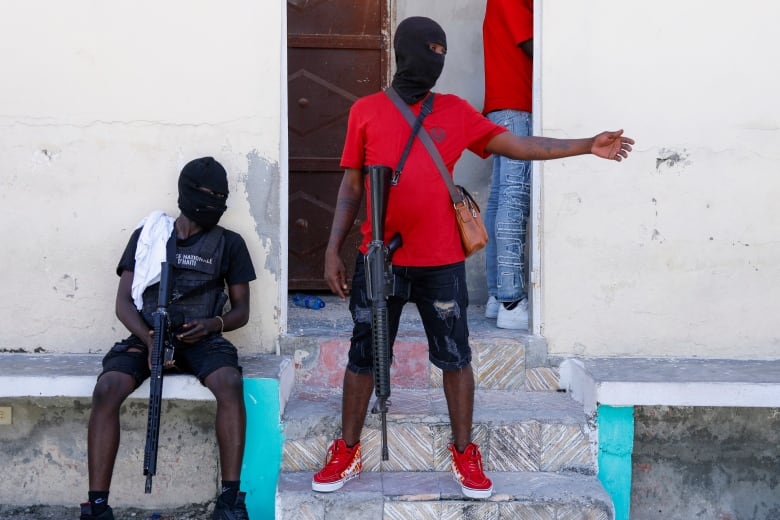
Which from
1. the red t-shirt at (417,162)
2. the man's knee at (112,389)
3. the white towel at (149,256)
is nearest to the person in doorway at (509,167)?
the red t-shirt at (417,162)

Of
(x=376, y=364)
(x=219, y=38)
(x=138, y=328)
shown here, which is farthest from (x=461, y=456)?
(x=219, y=38)

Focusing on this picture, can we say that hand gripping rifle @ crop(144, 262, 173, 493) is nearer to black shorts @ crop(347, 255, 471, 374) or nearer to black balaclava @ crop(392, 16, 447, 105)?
black shorts @ crop(347, 255, 471, 374)

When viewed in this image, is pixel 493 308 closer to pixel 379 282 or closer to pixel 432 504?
pixel 432 504

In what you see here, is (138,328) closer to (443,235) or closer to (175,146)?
(175,146)

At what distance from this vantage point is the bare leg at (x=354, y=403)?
374 centimetres

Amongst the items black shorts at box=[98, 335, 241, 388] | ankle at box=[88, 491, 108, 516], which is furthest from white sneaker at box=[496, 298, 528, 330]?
ankle at box=[88, 491, 108, 516]

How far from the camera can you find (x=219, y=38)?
4.37 m

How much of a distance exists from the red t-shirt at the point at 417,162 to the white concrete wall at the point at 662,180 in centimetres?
104

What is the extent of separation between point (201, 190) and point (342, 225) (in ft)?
2.65

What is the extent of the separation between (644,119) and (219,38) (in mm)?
2141

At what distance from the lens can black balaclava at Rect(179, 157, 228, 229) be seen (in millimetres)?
4047

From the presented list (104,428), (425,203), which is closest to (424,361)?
(425,203)

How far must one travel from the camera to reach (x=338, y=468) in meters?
3.78

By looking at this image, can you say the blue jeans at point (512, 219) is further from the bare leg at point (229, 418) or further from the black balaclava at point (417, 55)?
the bare leg at point (229, 418)
